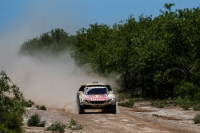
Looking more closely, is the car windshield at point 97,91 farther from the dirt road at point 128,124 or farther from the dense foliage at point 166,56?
the dense foliage at point 166,56

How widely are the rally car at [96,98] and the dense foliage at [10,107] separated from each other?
1175cm

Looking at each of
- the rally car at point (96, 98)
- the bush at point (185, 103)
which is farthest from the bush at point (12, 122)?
the bush at point (185, 103)

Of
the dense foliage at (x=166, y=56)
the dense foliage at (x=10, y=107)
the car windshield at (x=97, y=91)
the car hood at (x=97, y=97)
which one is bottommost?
the dense foliage at (x=10, y=107)

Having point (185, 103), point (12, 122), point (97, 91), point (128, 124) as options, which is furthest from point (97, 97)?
point (12, 122)

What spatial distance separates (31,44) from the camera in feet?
558

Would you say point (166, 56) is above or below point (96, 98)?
above

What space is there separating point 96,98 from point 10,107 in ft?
41.2

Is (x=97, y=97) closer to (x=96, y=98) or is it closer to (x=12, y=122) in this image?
(x=96, y=98)

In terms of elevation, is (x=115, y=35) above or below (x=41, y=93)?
above

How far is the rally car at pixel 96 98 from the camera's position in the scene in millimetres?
29125

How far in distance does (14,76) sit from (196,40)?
48.6m

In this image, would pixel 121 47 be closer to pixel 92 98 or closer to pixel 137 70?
pixel 137 70

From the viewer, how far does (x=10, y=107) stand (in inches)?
667

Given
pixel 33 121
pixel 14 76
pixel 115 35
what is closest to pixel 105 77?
pixel 115 35
